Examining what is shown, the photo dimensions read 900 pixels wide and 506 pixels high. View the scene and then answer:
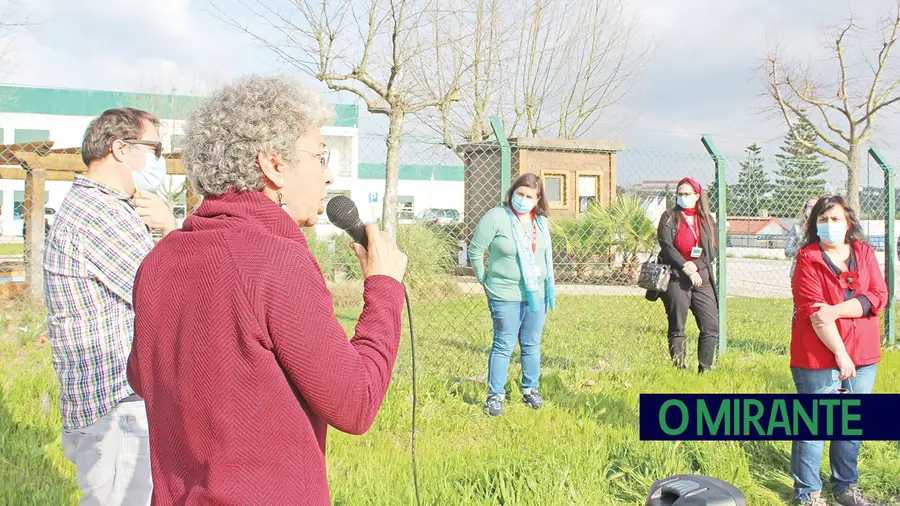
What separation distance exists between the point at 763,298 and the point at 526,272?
9.71 metres

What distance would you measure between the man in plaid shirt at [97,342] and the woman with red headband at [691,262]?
520 centimetres

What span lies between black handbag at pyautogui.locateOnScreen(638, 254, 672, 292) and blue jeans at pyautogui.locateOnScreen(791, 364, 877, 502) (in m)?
2.49

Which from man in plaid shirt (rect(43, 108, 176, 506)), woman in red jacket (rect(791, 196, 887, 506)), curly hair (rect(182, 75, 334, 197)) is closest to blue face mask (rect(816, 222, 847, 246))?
woman in red jacket (rect(791, 196, 887, 506))

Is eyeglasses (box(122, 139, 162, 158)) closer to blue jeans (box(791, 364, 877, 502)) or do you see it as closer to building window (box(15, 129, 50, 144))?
blue jeans (box(791, 364, 877, 502))

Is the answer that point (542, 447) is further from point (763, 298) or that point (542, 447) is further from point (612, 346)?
point (763, 298)

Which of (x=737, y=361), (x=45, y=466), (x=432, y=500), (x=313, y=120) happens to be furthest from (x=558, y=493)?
(x=737, y=361)

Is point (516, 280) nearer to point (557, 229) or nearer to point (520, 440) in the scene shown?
point (520, 440)

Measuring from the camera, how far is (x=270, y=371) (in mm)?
1498

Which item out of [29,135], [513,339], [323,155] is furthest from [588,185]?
[29,135]

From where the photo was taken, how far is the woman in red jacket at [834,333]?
393 cm

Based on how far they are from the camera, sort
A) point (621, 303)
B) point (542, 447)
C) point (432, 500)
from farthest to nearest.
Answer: point (621, 303)
point (542, 447)
point (432, 500)

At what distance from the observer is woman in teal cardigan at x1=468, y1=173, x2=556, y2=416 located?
554cm

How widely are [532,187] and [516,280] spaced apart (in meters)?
0.75

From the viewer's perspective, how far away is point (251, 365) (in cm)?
150
